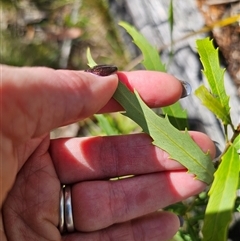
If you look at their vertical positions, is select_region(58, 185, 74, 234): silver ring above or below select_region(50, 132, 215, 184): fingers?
below

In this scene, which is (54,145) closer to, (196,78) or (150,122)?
(150,122)

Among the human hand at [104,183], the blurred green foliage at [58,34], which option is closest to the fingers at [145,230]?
the human hand at [104,183]

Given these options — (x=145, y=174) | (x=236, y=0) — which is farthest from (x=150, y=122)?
(x=236, y=0)

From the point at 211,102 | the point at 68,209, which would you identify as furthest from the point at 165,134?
the point at 68,209

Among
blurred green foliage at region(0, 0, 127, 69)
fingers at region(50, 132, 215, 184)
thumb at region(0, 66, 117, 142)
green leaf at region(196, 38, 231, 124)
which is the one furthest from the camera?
blurred green foliage at region(0, 0, 127, 69)

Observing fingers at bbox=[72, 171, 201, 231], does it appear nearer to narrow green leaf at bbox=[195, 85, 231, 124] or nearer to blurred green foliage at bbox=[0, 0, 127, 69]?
narrow green leaf at bbox=[195, 85, 231, 124]

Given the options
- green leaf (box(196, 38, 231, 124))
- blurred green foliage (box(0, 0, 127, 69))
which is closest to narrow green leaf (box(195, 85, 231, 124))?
green leaf (box(196, 38, 231, 124))
